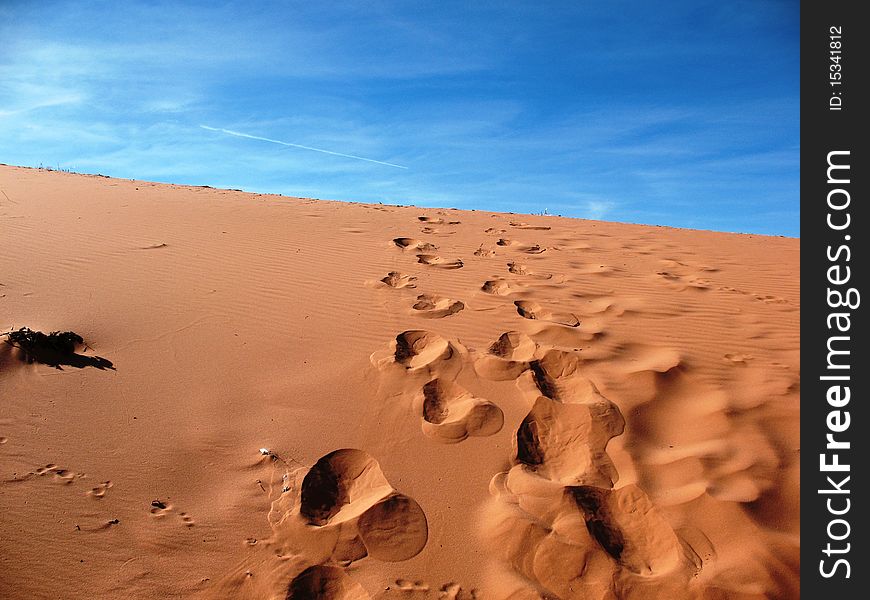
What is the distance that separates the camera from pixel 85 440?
2.52 meters

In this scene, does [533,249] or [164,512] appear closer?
[164,512]

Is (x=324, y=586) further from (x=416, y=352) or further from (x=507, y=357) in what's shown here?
(x=507, y=357)

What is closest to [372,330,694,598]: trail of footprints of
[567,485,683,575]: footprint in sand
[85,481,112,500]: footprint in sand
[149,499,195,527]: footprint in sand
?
[567,485,683,575]: footprint in sand

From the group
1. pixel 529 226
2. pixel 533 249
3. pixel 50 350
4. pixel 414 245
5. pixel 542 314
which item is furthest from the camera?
pixel 529 226

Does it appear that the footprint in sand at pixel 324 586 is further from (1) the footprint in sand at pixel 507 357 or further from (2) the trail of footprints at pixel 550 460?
(1) the footprint in sand at pixel 507 357

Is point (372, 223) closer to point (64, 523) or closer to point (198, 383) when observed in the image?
point (198, 383)

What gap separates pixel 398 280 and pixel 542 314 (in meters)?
1.40

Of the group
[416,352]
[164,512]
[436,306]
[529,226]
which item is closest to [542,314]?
[436,306]

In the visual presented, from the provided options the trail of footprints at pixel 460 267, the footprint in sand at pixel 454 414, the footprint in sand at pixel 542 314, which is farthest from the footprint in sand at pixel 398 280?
the footprint in sand at pixel 454 414

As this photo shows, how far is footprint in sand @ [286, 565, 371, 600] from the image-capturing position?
191cm

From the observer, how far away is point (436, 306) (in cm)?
418

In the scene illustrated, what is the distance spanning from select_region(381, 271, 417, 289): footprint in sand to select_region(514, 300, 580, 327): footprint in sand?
3.26ft

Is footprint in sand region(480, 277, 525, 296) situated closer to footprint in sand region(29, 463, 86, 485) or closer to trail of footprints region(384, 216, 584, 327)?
trail of footprints region(384, 216, 584, 327)

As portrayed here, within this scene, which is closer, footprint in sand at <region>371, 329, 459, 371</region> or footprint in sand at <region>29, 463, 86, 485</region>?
footprint in sand at <region>29, 463, 86, 485</region>
